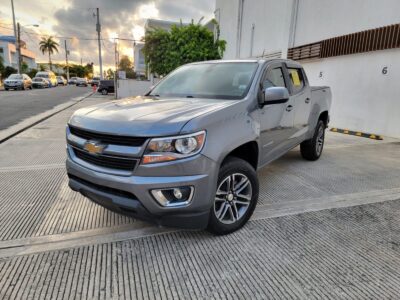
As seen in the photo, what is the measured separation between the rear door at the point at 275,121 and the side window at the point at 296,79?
241 mm

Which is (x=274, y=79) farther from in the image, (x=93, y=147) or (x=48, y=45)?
(x=48, y=45)

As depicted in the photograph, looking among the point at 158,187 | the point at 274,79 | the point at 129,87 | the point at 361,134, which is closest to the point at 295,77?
the point at 274,79

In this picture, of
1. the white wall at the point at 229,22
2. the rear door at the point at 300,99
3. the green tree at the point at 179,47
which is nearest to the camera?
the rear door at the point at 300,99

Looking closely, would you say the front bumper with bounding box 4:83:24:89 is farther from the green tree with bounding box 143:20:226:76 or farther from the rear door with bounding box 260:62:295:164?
the rear door with bounding box 260:62:295:164

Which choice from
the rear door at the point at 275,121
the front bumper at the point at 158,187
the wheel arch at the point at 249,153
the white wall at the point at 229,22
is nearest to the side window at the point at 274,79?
the rear door at the point at 275,121

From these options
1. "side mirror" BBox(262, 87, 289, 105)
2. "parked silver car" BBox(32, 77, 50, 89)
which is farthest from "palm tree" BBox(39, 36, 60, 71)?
"side mirror" BBox(262, 87, 289, 105)

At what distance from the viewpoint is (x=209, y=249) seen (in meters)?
2.75

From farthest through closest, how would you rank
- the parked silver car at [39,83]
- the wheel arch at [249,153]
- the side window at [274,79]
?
the parked silver car at [39,83] → the side window at [274,79] → the wheel arch at [249,153]

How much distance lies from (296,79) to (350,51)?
6390 millimetres

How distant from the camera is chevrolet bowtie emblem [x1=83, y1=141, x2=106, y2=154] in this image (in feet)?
8.41

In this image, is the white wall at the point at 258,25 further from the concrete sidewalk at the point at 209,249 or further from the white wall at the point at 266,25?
the concrete sidewalk at the point at 209,249

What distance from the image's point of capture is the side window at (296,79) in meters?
4.50

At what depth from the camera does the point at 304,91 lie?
4812 millimetres

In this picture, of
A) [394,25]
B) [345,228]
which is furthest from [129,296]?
[394,25]
